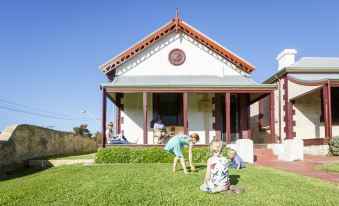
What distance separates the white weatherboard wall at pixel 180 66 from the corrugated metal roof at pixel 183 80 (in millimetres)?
408

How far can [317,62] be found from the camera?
19.6 meters

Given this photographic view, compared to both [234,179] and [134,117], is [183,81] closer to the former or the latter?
[134,117]

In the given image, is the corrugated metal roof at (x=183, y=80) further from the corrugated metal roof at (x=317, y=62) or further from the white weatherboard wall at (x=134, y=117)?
the corrugated metal roof at (x=317, y=62)

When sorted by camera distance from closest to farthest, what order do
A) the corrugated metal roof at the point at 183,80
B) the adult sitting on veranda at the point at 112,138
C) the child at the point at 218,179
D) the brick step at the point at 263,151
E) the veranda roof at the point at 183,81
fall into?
the child at the point at 218,179, the brick step at the point at 263,151, the adult sitting on veranda at the point at 112,138, the veranda roof at the point at 183,81, the corrugated metal roof at the point at 183,80

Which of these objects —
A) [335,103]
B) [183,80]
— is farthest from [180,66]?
[335,103]

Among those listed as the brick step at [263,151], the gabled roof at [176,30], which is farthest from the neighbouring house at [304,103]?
the brick step at [263,151]

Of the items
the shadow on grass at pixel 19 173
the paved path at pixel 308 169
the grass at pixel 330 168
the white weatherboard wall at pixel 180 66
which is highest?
the white weatherboard wall at pixel 180 66

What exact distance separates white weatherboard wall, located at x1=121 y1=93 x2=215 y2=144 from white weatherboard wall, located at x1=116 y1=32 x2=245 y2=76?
135cm

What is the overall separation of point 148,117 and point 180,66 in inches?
129

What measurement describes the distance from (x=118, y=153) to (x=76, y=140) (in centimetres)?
1059

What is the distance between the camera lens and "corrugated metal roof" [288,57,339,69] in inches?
714

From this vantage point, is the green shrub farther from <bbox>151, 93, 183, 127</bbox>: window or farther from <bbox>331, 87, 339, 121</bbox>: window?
<bbox>151, 93, 183, 127</bbox>: window

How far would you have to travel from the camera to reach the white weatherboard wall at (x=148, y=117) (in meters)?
→ 18.0

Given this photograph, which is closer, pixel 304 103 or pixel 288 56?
pixel 304 103
